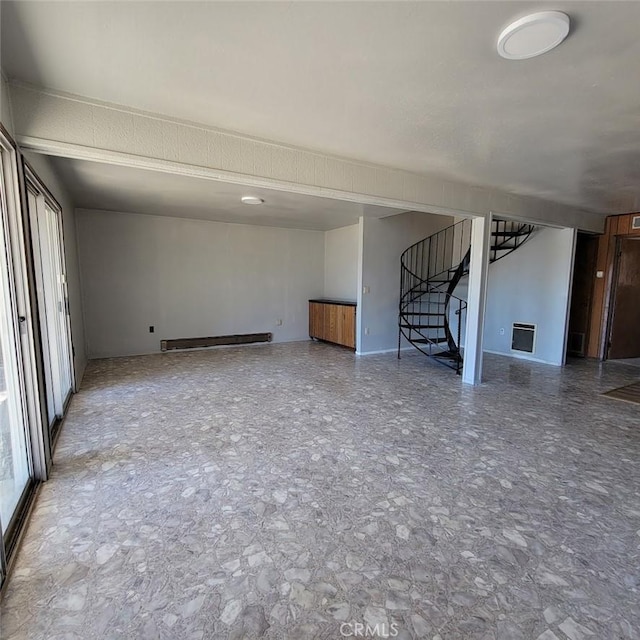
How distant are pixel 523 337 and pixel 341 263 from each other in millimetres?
3718

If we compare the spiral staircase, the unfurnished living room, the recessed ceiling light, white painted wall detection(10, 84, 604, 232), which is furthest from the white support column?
the recessed ceiling light

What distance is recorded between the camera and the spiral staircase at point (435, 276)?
6.29 m

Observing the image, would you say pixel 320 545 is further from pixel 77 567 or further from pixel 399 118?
pixel 399 118

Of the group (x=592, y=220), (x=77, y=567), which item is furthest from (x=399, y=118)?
(x=592, y=220)

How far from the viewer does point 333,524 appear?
188cm

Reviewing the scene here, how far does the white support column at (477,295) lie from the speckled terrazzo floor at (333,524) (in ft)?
2.79

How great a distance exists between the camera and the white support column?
435 centimetres

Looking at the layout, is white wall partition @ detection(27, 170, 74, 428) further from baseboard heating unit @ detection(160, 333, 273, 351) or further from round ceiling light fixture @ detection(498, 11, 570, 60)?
round ceiling light fixture @ detection(498, 11, 570, 60)

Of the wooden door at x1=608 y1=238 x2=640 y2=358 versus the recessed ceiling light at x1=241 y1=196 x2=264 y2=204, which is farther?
the wooden door at x1=608 y1=238 x2=640 y2=358

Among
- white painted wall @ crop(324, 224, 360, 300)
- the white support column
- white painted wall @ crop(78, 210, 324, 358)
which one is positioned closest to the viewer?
the white support column

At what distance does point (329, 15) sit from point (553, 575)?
266 centimetres

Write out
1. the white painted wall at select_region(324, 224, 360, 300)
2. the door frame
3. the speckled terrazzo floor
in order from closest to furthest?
the speckled terrazzo floor → the door frame → the white painted wall at select_region(324, 224, 360, 300)

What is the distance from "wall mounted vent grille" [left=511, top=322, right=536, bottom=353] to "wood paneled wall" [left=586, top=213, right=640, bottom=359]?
124 cm

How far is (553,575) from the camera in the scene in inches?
61.8
